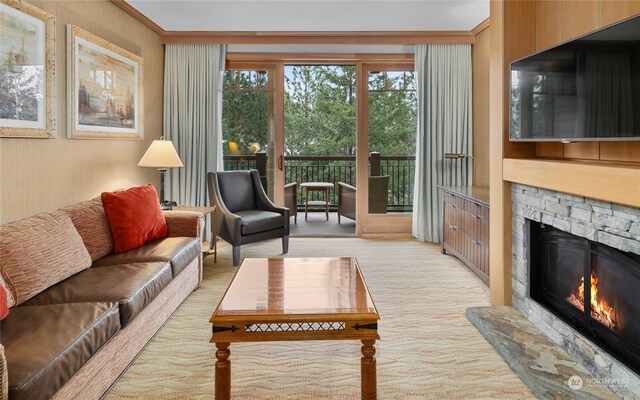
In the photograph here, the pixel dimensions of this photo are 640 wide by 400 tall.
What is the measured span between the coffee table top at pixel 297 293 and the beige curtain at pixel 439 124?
3112 millimetres

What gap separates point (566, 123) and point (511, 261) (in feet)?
3.69

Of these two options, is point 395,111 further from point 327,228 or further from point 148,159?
point 148,159

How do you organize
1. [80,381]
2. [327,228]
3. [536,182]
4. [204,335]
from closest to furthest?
[80,381]
[536,182]
[204,335]
[327,228]

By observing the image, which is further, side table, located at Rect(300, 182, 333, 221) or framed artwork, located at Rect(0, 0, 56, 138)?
side table, located at Rect(300, 182, 333, 221)

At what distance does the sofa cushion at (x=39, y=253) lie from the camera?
7.44 feet

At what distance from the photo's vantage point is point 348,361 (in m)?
2.55

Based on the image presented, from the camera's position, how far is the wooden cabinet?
3.91 m

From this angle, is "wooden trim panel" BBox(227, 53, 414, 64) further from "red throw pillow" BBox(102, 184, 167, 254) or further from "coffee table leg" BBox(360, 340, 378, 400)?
"coffee table leg" BBox(360, 340, 378, 400)

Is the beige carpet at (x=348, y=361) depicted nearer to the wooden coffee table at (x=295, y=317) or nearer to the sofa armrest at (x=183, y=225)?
the wooden coffee table at (x=295, y=317)

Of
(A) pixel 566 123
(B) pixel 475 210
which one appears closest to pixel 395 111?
(B) pixel 475 210

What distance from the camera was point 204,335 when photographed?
292cm

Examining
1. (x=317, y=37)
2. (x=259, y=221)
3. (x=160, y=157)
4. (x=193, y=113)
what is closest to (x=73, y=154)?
(x=160, y=157)

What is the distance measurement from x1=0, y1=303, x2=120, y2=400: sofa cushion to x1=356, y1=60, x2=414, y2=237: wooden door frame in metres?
4.32

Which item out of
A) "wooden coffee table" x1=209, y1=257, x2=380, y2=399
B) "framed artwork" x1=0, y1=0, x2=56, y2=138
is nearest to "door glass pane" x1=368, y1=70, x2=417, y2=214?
"wooden coffee table" x1=209, y1=257, x2=380, y2=399
